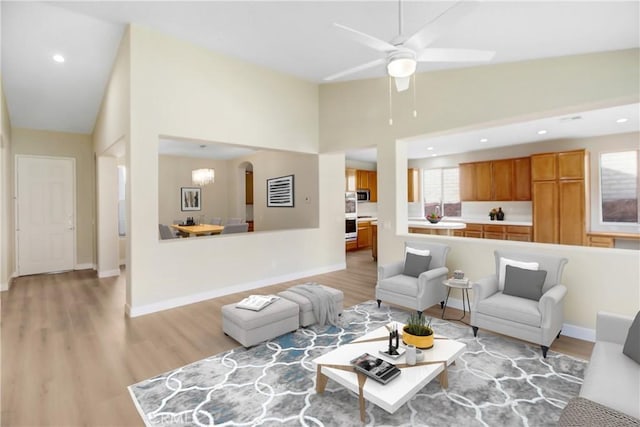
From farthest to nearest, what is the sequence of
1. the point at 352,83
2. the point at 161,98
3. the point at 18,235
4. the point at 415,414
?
the point at 18,235, the point at 352,83, the point at 161,98, the point at 415,414

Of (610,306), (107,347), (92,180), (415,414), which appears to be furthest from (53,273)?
(610,306)

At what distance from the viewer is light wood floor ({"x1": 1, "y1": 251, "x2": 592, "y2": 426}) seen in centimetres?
220

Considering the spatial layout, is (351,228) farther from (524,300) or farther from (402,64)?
(402,64)

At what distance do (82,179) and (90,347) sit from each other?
5022 mm

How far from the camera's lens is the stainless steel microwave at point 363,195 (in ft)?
30.5

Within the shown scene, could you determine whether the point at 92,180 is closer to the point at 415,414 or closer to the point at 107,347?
the point at 107,347

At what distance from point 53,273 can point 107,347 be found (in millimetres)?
4605

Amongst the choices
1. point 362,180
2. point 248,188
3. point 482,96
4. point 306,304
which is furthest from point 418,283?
point 248,188

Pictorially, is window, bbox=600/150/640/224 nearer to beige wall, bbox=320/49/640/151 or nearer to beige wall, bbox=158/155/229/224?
beige wall, bbox=320/49/640/151

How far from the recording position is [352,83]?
5477mm

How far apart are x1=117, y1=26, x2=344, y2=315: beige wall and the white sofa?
14.0 ft

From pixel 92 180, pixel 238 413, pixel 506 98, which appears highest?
Result: pixel 506 98

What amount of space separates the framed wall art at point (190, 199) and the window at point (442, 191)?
263 inches

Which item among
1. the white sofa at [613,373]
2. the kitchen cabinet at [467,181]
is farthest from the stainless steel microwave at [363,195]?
the white sofa at [613,373]
